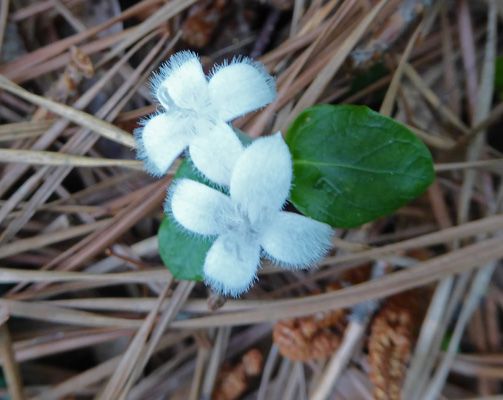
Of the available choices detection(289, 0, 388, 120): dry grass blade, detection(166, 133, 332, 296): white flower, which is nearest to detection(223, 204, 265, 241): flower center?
detection(166, 133, 332, 296): white flower

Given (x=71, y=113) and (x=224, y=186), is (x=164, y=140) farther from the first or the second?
(x=71, y=113)

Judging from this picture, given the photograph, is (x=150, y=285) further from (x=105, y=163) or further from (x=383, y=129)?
(x=383, y=129)

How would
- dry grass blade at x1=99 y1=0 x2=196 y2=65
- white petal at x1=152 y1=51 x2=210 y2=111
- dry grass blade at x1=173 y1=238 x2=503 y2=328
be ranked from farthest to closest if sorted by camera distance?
dry grass blade at x1=99 y1=0 x2=196 y2=65 < dry grass blade at x1=173 y1=238 x2=503 y2=328 < white petal at x1=152 y1=51 x2=210 y2=111

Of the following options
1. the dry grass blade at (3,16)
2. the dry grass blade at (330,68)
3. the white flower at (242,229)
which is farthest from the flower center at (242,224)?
the dry grass blade at (3,16)

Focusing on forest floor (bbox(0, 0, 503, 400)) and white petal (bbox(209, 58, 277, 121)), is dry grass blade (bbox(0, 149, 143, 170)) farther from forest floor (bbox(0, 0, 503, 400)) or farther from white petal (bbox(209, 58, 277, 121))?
white petal (bbox(209, 58, 277, 121))

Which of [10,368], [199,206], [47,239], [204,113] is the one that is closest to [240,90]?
[204,113]

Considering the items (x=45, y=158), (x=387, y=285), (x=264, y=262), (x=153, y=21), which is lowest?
(x=387, y=285)
